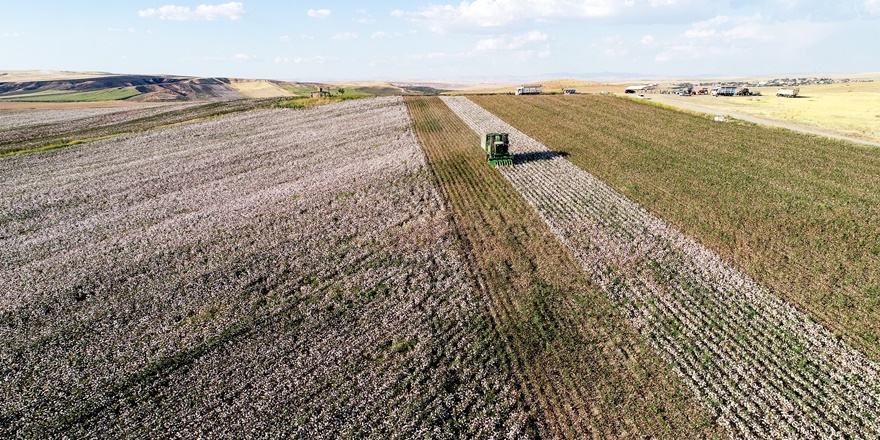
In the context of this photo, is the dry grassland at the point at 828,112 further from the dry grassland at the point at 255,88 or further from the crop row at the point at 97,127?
the dry grassland at the point at 255,88

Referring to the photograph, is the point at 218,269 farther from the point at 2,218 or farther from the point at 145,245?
the point at 2,218

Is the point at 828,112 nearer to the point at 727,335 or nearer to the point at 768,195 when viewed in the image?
the point at 768,195

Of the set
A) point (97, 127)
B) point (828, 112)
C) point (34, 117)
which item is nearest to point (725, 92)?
point (828, 112)

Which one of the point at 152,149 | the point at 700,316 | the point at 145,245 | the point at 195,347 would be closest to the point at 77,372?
the point at 195,347

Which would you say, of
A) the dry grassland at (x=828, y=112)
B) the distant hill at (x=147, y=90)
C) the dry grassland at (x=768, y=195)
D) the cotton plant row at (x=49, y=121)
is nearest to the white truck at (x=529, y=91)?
the dry grassland at (x=828, y=112)

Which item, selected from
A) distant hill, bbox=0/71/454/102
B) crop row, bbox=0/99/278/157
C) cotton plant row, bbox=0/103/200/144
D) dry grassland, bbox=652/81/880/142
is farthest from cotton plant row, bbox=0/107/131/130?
dry grassland, bbox=652/81/880/142
